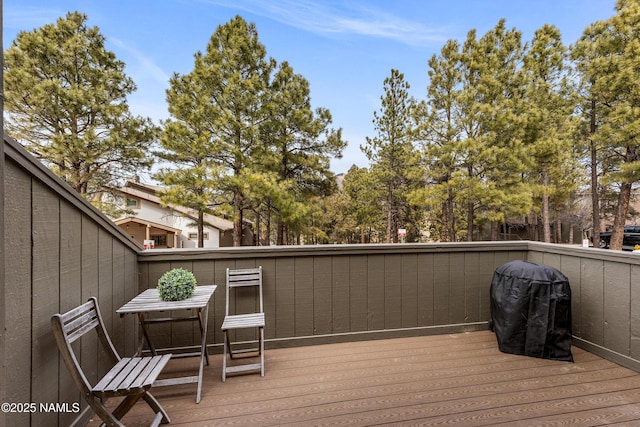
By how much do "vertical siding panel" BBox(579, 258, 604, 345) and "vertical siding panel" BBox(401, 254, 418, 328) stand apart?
145 cm

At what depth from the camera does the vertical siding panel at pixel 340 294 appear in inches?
115

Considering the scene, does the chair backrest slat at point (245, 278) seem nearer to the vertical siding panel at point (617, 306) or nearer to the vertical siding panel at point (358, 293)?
the vertical siding panel at point (358, 293)

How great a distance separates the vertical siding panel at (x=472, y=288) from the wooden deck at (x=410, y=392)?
1.67ft

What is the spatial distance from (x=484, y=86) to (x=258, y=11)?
7.52m

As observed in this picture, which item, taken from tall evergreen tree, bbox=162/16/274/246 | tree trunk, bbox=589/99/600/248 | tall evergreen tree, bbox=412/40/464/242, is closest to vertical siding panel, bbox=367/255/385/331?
tall evergreen tree, bbox=162/16/274/246

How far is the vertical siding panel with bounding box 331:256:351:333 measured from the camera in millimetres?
2926

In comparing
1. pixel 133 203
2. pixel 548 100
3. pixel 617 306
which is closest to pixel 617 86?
pixel 548 100

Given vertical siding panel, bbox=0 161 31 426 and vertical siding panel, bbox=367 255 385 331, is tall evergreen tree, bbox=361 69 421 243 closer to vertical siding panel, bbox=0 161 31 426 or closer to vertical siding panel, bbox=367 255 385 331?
vertical siding panel, bbox=367 255 385 331

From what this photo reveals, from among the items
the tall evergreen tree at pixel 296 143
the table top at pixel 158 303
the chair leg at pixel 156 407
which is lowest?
the chair leg at pixel 156 407

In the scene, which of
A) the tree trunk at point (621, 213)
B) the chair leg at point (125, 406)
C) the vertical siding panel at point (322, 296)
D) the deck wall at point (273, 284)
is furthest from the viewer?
the tree trunk at point (621, 213)

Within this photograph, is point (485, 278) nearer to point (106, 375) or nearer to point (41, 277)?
point (106, 375)

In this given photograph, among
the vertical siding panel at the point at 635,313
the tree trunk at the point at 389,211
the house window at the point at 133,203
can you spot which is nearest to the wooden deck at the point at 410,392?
the vertical siding panel at the point at 635,313

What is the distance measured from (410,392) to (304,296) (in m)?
1.20

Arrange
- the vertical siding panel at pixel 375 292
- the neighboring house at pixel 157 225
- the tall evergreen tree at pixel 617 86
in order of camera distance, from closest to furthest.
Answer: the vertical siding panel at pixel 375 292, the tall evergreen tree at pixel 617 86, the neighboring house at pixel 157 225
